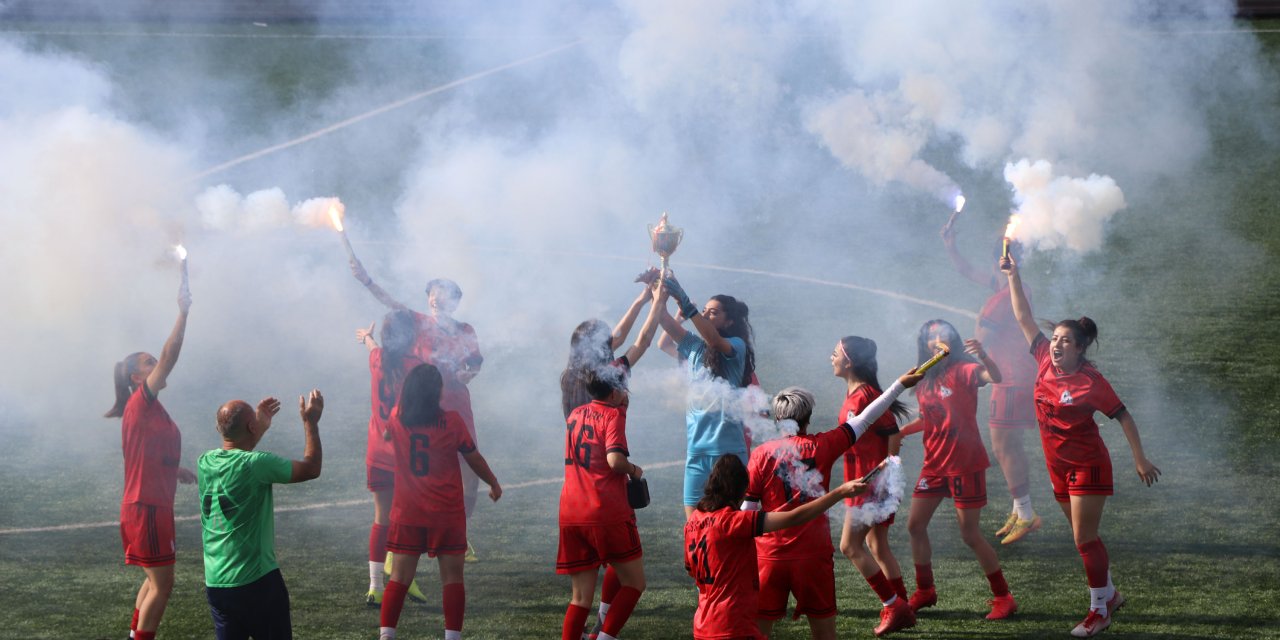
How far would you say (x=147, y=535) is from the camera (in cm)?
706

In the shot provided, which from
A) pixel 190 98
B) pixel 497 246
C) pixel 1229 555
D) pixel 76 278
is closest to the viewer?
pixel 1229 555

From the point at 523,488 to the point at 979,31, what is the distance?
6.03 metres

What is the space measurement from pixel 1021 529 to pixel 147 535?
19.3ft

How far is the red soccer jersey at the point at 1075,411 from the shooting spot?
24.3 ft

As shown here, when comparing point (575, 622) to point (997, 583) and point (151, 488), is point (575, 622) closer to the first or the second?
point (151, 488)

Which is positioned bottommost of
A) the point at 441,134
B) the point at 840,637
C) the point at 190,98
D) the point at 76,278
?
the point at 840,637

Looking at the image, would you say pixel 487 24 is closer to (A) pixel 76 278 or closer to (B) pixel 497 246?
(B) pixel 497 246

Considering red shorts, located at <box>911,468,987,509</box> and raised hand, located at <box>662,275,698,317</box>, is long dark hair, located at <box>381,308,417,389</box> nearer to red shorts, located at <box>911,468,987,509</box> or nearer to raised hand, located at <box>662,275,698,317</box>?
raised hand, located at <box>662,275,698,317</box>

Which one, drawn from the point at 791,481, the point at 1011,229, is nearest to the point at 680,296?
the point at 791,481

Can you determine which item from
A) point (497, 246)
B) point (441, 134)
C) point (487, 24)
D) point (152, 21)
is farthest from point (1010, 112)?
point (152, 21)

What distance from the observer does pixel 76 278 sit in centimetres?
1455

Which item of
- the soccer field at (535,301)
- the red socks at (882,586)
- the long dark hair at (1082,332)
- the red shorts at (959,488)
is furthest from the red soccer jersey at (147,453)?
the long dark hair at (1082,332)

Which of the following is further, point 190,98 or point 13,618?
point 190,98

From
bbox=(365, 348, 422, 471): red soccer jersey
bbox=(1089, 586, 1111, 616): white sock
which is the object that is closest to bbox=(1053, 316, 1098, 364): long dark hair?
bbox=(1089, 586, 1111, 616): white sock
